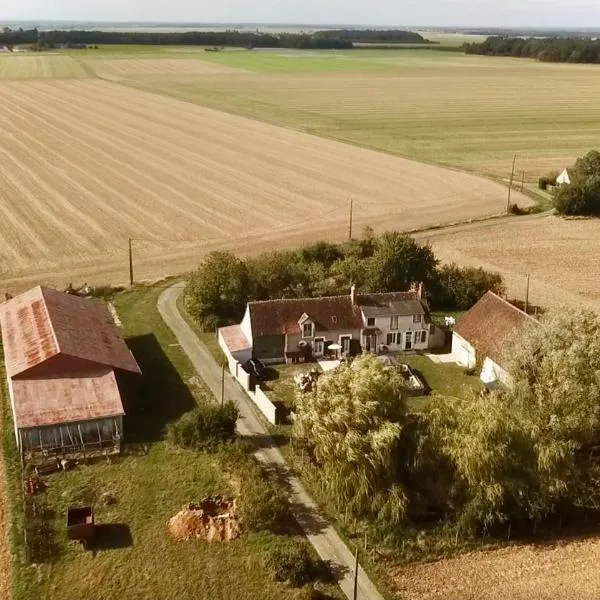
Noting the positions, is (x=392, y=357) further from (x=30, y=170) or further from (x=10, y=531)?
(x=30, y=170)

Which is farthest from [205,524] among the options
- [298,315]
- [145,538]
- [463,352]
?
[463,352]

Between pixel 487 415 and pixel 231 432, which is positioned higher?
pixel 487 415

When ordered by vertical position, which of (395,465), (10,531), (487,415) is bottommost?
(10,531)

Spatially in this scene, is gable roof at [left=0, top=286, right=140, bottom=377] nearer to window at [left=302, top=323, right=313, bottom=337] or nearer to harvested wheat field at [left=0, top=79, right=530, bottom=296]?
window at [left=302, top=323, right=313, bottom=337]

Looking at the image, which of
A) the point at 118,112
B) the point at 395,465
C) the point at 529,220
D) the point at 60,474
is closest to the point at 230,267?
the point at 60,474

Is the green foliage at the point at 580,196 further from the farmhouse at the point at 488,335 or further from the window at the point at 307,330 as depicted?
the window at the point at 307,330

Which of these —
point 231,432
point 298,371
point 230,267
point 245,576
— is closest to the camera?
point 245,576
